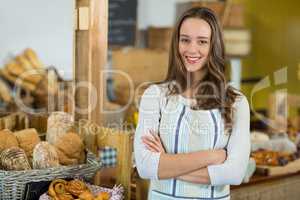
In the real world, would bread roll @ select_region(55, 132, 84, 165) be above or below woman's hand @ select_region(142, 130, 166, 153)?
below

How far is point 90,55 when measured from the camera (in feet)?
7.72

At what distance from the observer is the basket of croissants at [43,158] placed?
1820mm

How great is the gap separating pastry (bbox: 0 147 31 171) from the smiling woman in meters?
0.44

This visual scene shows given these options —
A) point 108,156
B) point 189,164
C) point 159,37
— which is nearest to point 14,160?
point 189,164

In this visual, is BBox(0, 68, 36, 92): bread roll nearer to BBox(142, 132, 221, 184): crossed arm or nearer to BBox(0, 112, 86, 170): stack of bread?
BBox(0, 112, 86, 170): stack of bread

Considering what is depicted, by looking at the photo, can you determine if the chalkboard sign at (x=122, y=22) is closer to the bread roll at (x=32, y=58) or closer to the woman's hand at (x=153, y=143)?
the bread roll at (x=32, y=58)

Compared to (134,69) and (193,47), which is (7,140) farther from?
(134,69)

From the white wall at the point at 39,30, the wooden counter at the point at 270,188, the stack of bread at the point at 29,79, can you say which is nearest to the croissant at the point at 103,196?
the wooden counter at the point at 270,188

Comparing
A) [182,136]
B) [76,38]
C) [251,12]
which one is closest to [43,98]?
[76,38]

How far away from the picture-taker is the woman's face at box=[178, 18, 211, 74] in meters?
1.83

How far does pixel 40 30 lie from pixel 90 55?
256 centimetres

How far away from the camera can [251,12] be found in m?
7.34

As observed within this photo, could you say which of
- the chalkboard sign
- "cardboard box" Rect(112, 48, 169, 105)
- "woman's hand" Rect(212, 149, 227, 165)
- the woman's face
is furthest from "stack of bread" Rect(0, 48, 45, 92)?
"woman's hand" Rect(212, 149, 227, 165)

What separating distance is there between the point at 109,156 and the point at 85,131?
1.39m
